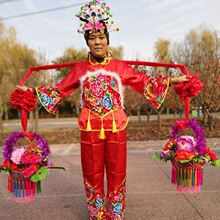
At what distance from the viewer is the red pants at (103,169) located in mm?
2535

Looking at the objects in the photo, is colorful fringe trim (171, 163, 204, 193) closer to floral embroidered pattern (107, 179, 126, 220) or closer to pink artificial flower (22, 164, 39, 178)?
floral embroidered pattern (107, 179, 126, 220)

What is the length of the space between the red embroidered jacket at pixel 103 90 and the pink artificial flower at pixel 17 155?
484mm

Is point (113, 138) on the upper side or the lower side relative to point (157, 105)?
lower

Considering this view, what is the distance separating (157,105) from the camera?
272 centimetres

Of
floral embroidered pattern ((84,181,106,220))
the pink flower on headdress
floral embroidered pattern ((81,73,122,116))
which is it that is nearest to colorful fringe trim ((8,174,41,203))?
floral embroidered pattern ((84,181,106,220))

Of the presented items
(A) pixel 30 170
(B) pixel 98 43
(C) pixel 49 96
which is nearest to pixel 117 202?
(A) pixel 30 170

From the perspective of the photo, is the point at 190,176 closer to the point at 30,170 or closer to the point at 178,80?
the point at 178,80

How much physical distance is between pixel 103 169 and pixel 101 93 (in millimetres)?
723

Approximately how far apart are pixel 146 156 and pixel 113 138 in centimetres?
375

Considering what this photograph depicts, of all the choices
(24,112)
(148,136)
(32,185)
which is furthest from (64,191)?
(148,136)

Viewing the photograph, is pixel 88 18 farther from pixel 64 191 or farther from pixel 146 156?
pixel 146 156

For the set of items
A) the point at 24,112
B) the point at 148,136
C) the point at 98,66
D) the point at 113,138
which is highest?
the point at 98,66

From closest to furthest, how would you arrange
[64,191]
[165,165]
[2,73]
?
1. [64,191]
2. [165,165]
3. [2,73]

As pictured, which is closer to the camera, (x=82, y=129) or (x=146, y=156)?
(x=82, y=129)
